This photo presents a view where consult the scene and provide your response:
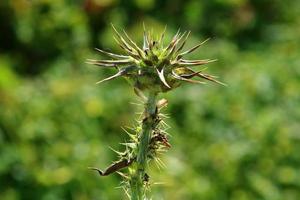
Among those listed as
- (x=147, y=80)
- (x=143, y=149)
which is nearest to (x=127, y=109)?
(x=143, y=149)

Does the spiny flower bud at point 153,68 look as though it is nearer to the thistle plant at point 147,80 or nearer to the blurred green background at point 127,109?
the thistle plant at point 147,80

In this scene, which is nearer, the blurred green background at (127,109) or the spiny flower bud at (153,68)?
the spiny flower bud at (153,68)

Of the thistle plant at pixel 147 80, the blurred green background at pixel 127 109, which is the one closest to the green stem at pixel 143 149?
the thistle plant at pixel 147 80

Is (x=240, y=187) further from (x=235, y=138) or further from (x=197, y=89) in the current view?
(x=197, y=89)

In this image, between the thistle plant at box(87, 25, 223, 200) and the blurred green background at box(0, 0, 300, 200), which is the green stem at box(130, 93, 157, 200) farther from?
the blurred green background at box(0, 0, 300, 200)

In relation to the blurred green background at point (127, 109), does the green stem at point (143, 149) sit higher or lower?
lower

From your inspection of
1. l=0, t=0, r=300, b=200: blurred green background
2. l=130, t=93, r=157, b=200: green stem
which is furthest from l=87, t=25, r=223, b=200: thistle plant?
l=0, t=0, r=300, b=200: blurred green background

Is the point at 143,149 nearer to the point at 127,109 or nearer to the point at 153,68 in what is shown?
the point at 153,68
